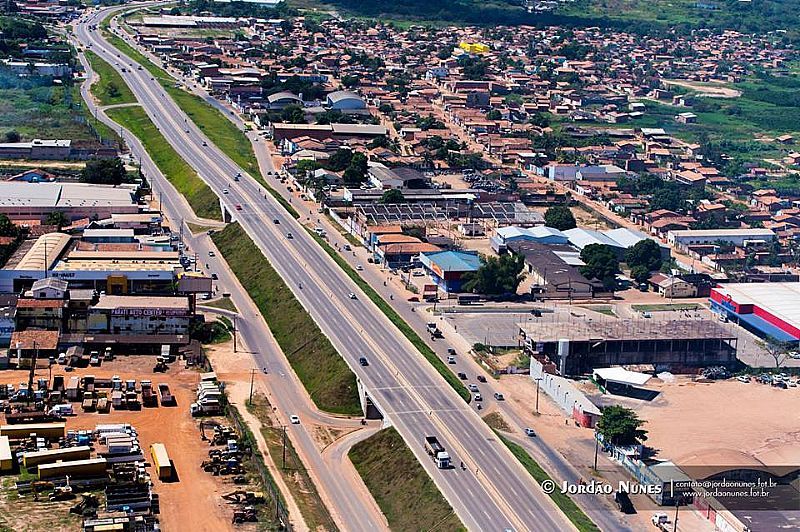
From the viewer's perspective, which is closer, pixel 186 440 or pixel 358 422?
pixel 186 440

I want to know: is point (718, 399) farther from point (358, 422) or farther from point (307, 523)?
point (307, 523)

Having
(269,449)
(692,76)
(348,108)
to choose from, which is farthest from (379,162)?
(692,76)

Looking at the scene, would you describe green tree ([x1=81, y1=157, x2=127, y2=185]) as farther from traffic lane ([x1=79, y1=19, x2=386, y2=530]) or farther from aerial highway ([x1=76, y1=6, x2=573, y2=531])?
traffic lane ([x1=79, y1=19, x2=386, y2=530])

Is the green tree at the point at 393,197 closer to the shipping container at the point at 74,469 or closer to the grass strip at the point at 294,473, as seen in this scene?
the grass strip at the point at 294,473

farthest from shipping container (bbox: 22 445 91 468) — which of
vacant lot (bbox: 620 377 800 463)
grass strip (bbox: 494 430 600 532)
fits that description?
vacant lot (bbox: 620 377 800 463)

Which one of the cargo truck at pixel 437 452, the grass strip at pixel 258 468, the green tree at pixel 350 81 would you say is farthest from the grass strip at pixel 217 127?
the cargo truck at pixel 437 452

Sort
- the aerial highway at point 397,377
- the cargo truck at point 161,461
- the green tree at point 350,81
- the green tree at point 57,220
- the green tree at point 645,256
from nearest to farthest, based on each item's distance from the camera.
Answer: the aerial highway at point 397,377 → the cargo truck at point 161,461 → the green tree at point 57,220 → the green tree at point 645,256 → the green tree at point 350,81
